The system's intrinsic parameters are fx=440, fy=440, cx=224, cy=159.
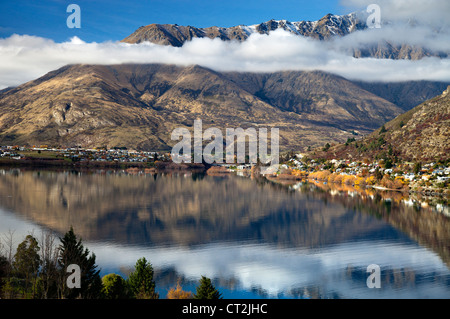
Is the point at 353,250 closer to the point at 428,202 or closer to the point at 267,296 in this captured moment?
the point at 267,296

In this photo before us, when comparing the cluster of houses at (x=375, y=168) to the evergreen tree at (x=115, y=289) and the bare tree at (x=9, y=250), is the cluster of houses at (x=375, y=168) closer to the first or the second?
the bare tree at (x=9, y=250)

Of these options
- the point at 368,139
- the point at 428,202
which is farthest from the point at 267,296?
the point at 368,139

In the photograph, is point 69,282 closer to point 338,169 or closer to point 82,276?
point 82,276

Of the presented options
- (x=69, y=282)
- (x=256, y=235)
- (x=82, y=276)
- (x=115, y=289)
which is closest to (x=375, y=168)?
(x=256, y=235)

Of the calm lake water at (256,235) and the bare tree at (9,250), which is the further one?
the calm lake water at (256,235)

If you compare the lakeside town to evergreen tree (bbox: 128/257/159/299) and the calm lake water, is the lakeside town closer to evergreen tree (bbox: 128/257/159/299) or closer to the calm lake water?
the calm lake water

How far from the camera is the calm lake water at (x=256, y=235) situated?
1185 inches

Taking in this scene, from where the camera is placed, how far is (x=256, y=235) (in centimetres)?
4672

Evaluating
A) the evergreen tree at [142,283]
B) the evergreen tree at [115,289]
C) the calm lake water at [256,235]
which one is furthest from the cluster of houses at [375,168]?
the evergreen tree at [115,289]

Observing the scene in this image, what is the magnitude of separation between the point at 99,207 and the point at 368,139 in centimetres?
11450

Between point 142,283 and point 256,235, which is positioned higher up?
point 256,235

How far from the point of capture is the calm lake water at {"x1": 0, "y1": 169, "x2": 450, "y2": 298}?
30094mm

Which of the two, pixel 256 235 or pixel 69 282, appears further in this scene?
pixel 256 235
